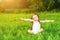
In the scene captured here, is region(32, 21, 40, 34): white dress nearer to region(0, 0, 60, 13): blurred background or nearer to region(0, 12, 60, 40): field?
region(0, 12, 60, 40): field

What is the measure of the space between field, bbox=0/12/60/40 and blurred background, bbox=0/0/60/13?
1.8 inches

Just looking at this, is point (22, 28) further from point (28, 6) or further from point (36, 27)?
point (28, 6)

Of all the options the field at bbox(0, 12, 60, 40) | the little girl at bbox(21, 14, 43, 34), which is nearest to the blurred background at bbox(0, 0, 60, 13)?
the field at bbox(0, 12, 60, 40)

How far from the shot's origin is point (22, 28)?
6.27 feet

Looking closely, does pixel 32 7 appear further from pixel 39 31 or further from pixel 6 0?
pixel 39 31

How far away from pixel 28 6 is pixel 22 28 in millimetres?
265

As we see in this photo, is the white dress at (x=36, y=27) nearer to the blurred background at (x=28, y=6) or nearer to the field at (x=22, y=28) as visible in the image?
the field at (x=22, y=28)

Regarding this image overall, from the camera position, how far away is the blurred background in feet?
6.82

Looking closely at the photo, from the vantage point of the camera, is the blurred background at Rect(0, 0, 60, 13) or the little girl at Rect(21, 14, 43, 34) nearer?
the little girl at Rect(21, 14, 43, 34)

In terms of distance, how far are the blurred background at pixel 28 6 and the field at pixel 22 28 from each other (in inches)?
1.8

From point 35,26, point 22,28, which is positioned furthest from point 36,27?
point 22,28

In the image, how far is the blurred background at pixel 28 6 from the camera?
2.08 m

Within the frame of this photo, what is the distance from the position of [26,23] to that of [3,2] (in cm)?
26

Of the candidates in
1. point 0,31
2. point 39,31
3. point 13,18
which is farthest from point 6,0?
point 39,31
